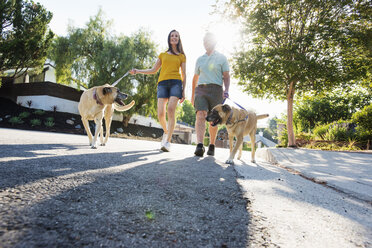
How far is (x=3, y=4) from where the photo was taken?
13.0 meters

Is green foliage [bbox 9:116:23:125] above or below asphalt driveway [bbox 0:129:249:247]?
above

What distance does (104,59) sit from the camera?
16438mm

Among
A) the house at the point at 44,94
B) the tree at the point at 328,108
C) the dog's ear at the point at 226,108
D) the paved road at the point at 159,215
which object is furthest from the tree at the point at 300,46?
the house at the point at 44,94

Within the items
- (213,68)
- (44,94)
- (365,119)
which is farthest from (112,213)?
(44,94)

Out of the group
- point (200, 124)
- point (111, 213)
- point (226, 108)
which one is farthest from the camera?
point (200, 124)

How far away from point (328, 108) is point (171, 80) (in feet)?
58.4

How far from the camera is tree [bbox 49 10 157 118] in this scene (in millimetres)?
16562

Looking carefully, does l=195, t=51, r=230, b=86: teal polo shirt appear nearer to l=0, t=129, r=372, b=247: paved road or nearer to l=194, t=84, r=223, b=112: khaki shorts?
l=194, t=84, r=223, b=112: khaki shorts

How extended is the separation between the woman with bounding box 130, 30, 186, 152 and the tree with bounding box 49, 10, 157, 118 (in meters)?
12.3

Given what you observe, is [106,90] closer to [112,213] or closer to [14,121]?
[112,213]

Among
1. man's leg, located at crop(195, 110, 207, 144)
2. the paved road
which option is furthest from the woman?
the paved road

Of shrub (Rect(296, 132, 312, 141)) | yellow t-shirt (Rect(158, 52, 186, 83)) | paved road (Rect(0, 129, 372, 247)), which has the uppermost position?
yellow t-shirt (Rect(158, 52, 186, 83))

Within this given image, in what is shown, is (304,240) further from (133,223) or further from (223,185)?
(223,185)

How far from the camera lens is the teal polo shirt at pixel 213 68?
184 inches
